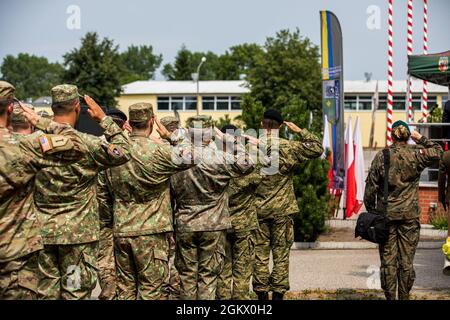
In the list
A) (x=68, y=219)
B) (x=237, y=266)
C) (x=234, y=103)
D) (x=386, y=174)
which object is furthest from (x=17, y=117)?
(x=234, y=103)

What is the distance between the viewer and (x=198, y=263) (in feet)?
26.9

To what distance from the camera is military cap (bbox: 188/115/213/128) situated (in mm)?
8211

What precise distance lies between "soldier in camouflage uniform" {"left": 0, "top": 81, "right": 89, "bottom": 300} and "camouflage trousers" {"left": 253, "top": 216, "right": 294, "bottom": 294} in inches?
166

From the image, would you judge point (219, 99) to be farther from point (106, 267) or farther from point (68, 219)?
point (68, 219)

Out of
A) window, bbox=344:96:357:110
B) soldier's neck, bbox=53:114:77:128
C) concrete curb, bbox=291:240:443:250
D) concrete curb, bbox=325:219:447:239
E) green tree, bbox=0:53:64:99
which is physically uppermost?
green tree, bbox=0:53:64:99

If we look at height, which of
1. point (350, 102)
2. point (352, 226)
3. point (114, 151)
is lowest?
point (352, 226)

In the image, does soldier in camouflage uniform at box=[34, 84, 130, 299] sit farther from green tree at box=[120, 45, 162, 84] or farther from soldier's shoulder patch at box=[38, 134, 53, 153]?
green tree at box=[120, 45, 162, 84]

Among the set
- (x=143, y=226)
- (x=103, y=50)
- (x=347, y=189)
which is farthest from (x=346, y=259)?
(x=103, y=50)

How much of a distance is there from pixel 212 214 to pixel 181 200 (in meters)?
0.34

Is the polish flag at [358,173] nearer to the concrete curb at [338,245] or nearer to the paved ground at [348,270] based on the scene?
the concrete curb at [338,245]

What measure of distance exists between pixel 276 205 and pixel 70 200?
3.47 metres

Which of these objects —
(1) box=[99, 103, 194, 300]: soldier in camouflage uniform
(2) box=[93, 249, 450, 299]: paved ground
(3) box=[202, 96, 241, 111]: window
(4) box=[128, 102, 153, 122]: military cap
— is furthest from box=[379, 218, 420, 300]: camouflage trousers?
(3) box=[202, 96, 241, 111]: window

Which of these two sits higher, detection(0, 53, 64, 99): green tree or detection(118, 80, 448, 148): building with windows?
detection(0, 53, 64, 99): green tree
